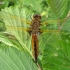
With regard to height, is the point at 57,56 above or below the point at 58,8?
below

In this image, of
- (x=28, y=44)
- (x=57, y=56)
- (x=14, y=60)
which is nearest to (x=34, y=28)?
(x=28, y=44)

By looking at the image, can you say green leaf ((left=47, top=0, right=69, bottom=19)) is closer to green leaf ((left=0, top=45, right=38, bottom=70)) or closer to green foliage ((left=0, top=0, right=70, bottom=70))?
green foliage ((left=0, top=0, right=70, bottom=70))

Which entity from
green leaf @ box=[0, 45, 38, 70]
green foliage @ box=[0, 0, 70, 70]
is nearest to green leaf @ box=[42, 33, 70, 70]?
green foliage @ box=[0, 0, 70, 70]

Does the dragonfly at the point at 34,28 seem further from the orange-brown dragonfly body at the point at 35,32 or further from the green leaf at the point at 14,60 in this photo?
the green leaf at the point at 14,60

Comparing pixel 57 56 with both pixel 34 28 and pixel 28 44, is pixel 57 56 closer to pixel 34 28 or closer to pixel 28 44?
pixel 28 44

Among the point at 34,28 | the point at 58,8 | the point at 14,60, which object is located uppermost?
the point at 58,8

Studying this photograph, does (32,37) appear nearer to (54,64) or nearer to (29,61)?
(29,61)

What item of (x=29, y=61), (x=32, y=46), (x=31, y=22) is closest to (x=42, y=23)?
(x=31, y=22)
